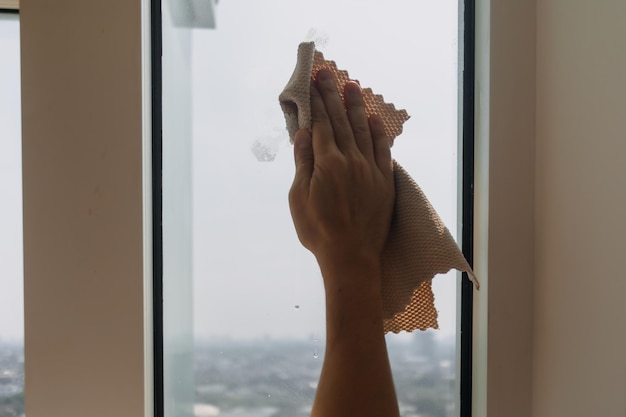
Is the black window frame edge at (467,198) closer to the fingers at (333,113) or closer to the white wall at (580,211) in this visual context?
the white wall at (580,211)

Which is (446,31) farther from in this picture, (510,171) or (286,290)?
(286,290)

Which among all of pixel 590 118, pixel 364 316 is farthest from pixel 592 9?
pixel 364 316

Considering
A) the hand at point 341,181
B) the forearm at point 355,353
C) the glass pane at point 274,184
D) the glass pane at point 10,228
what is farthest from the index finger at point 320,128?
the glass pane at point 10,228

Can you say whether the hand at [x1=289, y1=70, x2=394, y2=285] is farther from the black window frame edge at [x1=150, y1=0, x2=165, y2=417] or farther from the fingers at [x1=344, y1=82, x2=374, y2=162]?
the black window frame edge at [x1=150, y1=0, x2=165, y2=417]

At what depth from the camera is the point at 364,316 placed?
2.17ft

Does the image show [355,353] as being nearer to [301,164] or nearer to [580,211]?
[301,164]

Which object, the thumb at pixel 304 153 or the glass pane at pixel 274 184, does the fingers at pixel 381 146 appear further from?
the glass pane at pixel 274 184

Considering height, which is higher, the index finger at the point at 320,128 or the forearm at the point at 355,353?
the index finger at the point at 320,128

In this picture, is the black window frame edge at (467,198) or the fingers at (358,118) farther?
the black window frame edge at (467,198)

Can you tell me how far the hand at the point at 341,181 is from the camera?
26.6 inches

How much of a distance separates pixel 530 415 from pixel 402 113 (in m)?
0.58

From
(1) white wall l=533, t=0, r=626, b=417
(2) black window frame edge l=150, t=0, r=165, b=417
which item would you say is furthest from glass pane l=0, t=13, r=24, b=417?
(1) white wall l=533, t=0, r=626, b=417

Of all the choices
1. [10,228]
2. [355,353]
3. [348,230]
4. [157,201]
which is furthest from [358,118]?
[10,228]

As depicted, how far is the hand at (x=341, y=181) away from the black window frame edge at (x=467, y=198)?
0.34 meters
